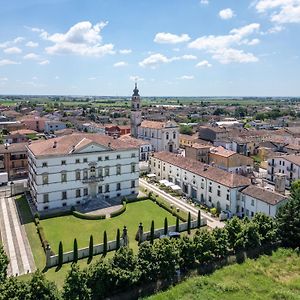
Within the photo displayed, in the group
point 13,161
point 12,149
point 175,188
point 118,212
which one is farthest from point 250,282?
point 12,149

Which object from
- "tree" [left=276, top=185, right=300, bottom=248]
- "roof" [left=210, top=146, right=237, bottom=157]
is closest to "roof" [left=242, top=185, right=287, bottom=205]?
"tree" [left=276, top=185, right=300, bottom=248]

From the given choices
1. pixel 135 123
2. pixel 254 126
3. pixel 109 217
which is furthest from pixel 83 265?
pixel 254 126

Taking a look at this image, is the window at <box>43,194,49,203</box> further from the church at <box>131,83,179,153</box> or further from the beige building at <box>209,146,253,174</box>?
the church at <box>131,83,179,153</box>

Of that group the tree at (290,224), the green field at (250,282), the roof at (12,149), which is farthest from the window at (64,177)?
the tree at (290,224)

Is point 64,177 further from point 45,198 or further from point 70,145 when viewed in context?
point 70,145

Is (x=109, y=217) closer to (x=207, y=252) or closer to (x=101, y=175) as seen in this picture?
(x=101, y=175)
